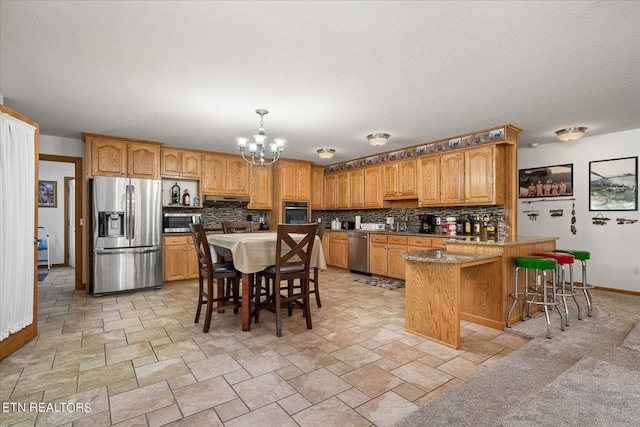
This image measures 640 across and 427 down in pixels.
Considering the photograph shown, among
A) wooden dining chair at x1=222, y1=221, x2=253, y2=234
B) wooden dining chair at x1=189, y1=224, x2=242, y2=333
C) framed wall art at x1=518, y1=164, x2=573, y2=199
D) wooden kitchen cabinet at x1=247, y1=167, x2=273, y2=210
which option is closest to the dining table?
wooden dining chair at x1=189, y1=224, x2=242, y2=333

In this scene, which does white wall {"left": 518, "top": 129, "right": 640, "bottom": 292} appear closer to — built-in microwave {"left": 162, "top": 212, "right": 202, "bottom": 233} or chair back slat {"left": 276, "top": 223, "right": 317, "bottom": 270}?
chair back slat {"left": 276, "top": 223, "right": 317, "bottom": 270}

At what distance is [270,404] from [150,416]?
2.24 feet

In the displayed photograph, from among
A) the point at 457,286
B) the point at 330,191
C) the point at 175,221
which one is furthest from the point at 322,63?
the point at 330,191

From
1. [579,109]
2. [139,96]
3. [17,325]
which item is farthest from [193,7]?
[579,109]

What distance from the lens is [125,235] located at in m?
4.75

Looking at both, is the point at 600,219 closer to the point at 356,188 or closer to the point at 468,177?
the point at 468,177

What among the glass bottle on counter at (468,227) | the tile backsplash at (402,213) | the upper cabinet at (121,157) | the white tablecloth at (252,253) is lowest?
the white tablecloth at (252,253)

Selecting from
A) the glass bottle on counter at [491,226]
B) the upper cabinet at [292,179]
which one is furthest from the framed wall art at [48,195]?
the glass bottle on counter at [491,226]

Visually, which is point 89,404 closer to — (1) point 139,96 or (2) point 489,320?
(1) point 139,96

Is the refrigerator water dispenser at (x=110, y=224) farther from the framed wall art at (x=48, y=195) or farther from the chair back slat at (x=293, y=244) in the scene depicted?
the framed wall art at (x=48, y=195)

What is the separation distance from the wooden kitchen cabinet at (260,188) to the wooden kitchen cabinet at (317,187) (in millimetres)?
1242

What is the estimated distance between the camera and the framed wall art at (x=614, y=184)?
15.1 ft

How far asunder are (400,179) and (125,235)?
4732 millimetres

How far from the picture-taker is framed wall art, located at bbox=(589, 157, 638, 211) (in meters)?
4.59
